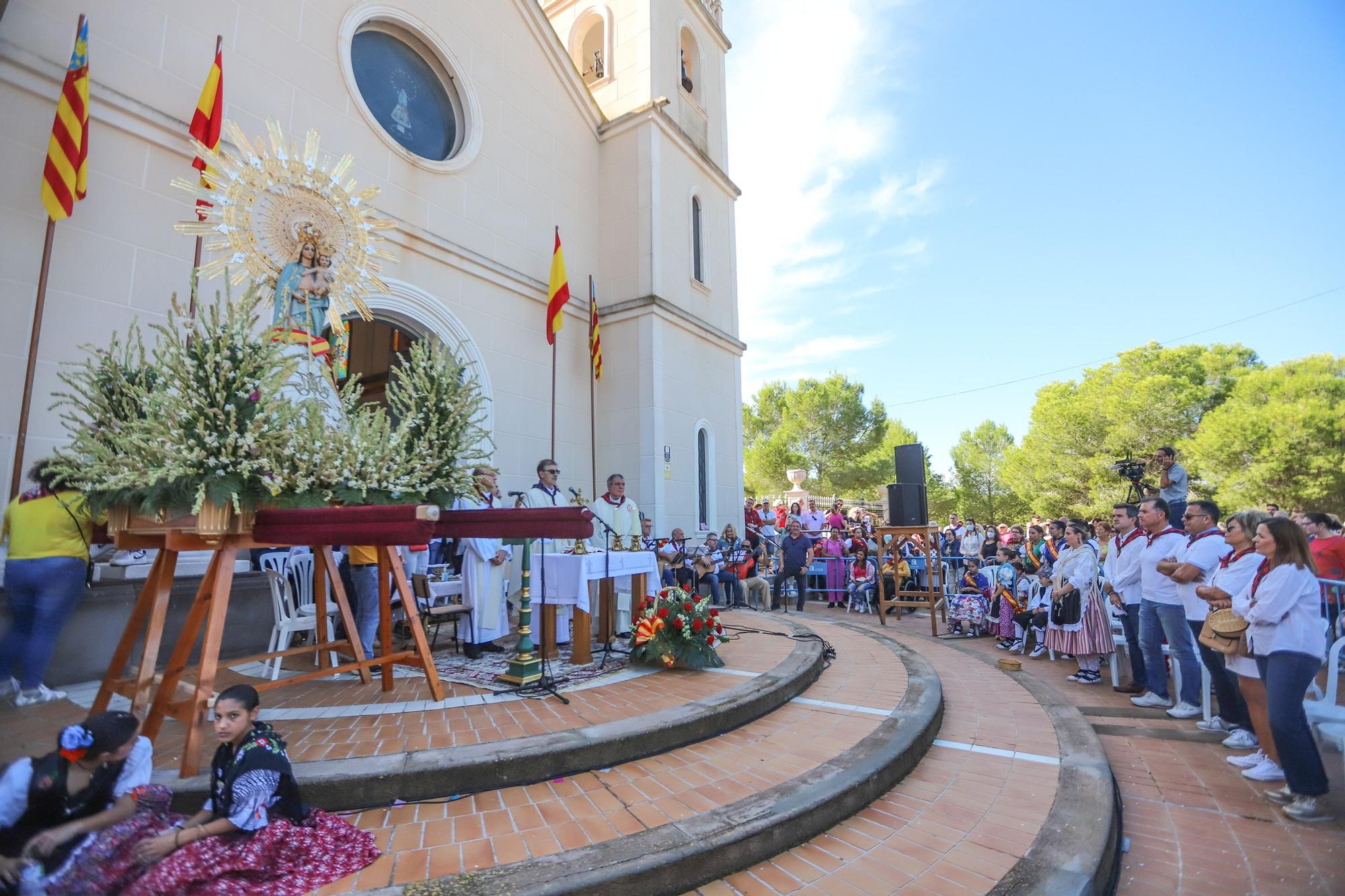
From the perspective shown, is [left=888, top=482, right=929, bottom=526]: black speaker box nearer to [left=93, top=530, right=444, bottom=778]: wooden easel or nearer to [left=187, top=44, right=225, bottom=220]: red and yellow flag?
[left=93, top=530, right=444, bottom=778]: wooden easel

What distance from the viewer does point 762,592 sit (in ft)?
39.0

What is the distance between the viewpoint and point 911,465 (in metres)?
10.1

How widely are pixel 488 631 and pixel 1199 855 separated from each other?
5.33 metres

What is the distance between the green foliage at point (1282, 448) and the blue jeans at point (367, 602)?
3071cm

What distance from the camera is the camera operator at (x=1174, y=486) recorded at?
673 cm

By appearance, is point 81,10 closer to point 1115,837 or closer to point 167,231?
point 167,231

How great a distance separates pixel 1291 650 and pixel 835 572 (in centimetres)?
911

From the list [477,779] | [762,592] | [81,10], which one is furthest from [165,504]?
[762,592]

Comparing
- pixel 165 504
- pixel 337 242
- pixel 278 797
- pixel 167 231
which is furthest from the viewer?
pixel 167 231

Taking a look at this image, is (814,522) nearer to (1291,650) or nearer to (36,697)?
(1291,650)

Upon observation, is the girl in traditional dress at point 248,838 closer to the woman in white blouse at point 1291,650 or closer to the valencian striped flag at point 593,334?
the woman in white blouse at point 1291,650

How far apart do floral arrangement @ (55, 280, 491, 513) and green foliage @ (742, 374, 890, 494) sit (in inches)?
1424

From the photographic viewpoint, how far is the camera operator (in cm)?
673

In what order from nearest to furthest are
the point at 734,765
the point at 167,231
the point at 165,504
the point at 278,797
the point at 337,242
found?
the point at 278,797, the point at 165,504, the point at 734,765, the point at 337,242, the point at 167,231
